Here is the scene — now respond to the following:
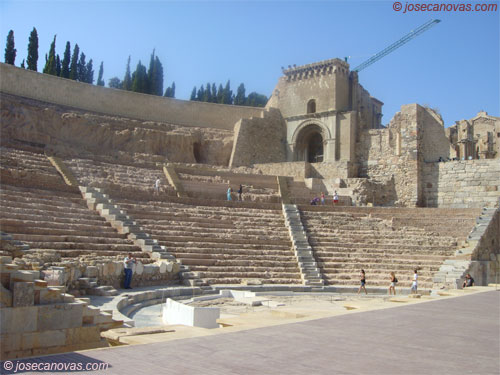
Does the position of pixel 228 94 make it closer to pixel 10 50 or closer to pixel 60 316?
pixel 10 50

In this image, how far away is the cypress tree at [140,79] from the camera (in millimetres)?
44097

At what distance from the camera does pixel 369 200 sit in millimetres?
29578

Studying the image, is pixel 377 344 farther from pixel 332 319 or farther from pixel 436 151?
pixel 436 151

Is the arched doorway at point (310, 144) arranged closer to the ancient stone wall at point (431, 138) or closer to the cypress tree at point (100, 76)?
the ancient stone wall at point (431, 138)

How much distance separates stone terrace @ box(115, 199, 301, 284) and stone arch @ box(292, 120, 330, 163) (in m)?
15.0

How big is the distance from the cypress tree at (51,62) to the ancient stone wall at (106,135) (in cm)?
859

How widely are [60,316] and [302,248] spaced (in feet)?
42.8

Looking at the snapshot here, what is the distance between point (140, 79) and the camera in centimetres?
4588

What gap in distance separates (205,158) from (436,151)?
14.2 metres

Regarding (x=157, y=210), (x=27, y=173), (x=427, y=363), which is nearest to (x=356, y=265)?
(x=157, y=210)

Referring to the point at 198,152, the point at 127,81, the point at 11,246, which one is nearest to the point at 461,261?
the point at 11,246

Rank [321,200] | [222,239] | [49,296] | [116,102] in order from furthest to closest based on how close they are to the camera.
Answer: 1. [116,102]
2. [321,200]
3. [222,239]
4. [49,296]

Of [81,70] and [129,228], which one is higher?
[81,70]

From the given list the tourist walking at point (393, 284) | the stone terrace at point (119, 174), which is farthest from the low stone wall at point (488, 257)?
the stone terrace at point (119, 174)
